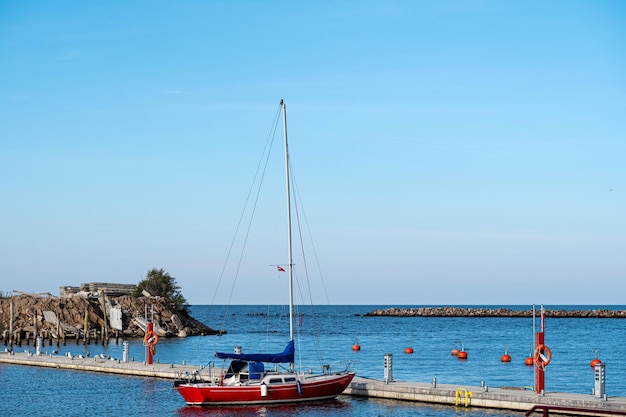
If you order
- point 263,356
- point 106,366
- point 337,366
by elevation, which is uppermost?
point 263,356

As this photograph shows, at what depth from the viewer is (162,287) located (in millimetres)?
128625

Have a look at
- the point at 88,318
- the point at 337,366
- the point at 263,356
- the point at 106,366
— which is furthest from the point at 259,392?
the point at 88,318

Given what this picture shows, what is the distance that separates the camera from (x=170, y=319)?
11481cm

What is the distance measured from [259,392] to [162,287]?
285 feet

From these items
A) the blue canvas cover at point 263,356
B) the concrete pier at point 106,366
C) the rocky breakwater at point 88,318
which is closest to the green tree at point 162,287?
the rocky breakwater at point 88,318

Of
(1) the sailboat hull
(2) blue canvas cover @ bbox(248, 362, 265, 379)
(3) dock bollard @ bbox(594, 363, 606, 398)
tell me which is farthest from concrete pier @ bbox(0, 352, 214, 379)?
(3) dock bollard @ bbox(594, 363, 606, 398)

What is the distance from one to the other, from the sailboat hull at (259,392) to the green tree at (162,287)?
8093 centimetres

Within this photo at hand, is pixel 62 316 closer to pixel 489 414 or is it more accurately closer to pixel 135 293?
pixel 135 293

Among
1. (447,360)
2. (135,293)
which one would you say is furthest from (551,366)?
(135,293)

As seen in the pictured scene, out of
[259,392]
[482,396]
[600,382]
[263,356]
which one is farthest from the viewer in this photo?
[263,356]

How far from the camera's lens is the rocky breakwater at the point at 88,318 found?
103m

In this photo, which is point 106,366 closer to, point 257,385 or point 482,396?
point 257,385

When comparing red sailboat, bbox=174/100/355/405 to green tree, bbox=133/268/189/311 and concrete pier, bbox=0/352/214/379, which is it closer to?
concrete pier, bbox=0/352/214/379

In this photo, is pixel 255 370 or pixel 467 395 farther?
pixel 255 370
